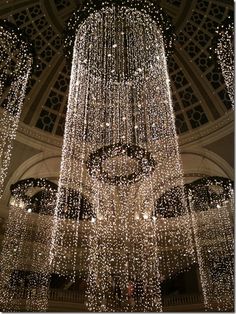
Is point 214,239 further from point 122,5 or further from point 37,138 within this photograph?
point 122,5

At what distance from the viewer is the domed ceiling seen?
14.3 m

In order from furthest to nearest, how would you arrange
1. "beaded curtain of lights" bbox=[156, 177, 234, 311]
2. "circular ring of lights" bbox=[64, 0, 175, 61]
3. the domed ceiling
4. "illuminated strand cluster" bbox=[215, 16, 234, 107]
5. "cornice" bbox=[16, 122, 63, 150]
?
"cornice" bbox=[16, 122, 63, 150], "beaded curtain of lights" bbox=[156, 177, 234, 311], the domed ceiling, "circular ring of lights" bbox=[64, 0, 175, 61], "illuminated strand cluster" bbox=[215, 16, 234, 107]

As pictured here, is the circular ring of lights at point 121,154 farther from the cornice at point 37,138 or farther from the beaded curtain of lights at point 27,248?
the cornice at point 37,138

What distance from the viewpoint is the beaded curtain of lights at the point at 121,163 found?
41.4 ft

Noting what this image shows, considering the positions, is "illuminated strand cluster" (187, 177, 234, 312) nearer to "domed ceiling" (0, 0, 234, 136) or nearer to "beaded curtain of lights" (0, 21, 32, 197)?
"domed ceiling" (0, 0, 234, 136)

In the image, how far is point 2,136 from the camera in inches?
569

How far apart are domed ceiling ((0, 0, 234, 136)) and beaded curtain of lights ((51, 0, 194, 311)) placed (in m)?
1.87

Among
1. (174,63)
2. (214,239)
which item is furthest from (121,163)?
(214,239)

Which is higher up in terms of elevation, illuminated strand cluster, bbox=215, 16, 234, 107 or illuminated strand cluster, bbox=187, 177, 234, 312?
illuminated strand cluster, bbox=215, 16, 234, 107

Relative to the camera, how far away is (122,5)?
1105 centimetres

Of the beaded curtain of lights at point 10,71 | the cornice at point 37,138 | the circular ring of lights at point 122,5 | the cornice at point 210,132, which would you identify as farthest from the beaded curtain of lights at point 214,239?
the beaded curtain of lights at point 10,71

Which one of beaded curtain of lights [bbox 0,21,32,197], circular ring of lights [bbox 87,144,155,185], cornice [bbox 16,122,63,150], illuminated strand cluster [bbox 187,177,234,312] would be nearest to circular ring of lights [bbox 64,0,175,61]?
beaded curtain of lights [bbox 0,21,32,197]

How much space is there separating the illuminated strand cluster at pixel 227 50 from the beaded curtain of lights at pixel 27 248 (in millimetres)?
7880

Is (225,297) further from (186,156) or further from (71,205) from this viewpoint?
(71,205)
